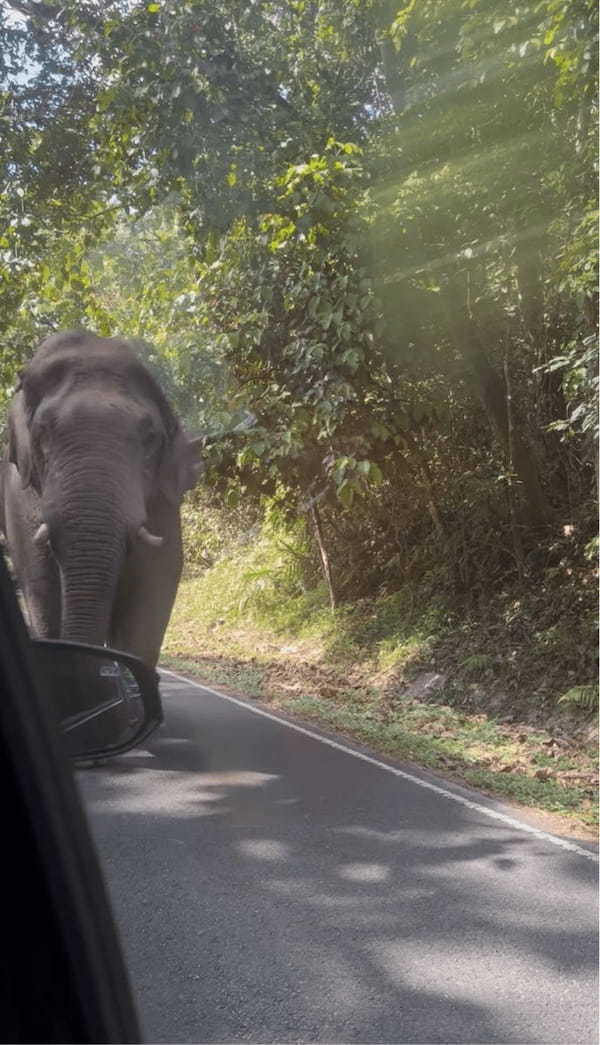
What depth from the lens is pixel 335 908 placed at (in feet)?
15.6

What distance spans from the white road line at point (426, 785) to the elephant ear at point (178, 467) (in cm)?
270

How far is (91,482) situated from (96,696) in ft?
8.59

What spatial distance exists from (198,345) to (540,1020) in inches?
184

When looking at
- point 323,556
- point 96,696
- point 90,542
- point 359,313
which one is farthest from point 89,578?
point 323,556

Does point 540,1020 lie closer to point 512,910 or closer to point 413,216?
point 512,910

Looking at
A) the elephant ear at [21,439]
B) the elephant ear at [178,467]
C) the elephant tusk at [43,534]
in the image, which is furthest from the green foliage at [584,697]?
the elephant tusk at [43,534]

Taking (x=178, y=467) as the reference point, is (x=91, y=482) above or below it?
below

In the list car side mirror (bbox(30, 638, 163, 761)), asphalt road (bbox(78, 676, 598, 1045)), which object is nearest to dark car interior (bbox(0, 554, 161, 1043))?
car side mirror (bbox(30, 638, 163, 761))

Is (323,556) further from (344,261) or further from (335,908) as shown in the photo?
(335,908)

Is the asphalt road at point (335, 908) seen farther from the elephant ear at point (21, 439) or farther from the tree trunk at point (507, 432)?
the tree trunk at point (507, 432)

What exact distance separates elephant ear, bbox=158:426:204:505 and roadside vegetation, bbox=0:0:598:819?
61 centimetres

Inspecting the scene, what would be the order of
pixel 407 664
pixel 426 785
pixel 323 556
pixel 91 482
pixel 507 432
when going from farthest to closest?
pixel 323 556 → pixel 507 432 → pixel 407 664 → pixel 426 785 → pixel 91 482

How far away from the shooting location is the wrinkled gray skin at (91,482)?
4844 millimetres

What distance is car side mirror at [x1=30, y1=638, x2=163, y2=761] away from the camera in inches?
79.5
